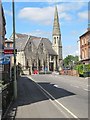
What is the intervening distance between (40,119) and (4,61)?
1000cm

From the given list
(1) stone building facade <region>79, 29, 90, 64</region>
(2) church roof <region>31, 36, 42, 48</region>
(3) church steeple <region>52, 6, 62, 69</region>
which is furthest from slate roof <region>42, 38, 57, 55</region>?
(1) stone building facade <region>79, 29, 90, 64</region>

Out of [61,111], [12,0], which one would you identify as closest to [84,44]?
[12,0]

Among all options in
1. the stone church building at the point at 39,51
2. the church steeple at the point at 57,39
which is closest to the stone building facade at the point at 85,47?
the stone church building at the point at 39,51

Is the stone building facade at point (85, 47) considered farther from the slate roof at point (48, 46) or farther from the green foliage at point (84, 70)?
the slate roof at point (48, 46)

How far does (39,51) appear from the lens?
134500mm

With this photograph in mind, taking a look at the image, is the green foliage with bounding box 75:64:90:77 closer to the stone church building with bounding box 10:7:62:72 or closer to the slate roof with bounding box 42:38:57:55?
the stone church building with bounding box 10:7:62:72

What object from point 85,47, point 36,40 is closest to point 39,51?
point 36,40

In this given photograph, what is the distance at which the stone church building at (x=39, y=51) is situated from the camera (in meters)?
121

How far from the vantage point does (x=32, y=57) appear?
4998 inches

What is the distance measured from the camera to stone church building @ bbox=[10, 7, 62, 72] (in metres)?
121

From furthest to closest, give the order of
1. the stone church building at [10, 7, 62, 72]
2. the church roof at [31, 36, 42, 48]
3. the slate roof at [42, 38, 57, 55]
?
the slate roof at [42, 38, 57, 55]
the church roof at [31, 36, 42, 48]
the stone church building at [10, 7, 62, 72]

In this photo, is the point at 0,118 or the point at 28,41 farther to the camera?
the point at 28,41

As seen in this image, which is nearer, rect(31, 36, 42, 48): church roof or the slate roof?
rect(31, 36, 42, 48): church roof

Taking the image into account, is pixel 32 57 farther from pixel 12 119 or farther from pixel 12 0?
pixel 12 119
